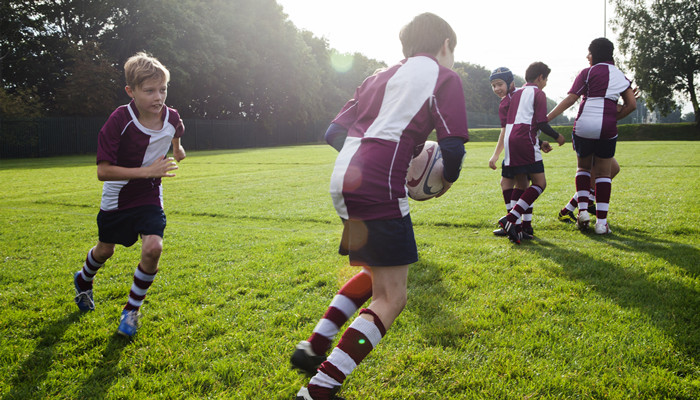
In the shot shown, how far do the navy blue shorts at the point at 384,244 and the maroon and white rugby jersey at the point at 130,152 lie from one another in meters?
1.79

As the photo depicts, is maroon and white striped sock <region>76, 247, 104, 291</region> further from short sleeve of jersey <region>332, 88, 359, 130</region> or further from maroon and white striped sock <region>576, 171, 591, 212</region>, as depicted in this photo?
maroon and white striped sock <region>576, 171, 591, 212</region>

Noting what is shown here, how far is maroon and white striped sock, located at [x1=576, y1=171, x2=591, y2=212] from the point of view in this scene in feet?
18.8

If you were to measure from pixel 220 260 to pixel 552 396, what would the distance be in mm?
3536

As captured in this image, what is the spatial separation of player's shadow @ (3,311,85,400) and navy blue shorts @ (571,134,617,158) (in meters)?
5.61

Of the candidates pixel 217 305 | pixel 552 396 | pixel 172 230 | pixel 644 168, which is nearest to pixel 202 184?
pixel 172 230

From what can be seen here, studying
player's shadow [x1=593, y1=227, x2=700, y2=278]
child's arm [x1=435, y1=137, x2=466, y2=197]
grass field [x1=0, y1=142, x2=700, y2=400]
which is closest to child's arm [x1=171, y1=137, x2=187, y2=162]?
grass field [x1=0, y1=142, x2=700, y2=400]

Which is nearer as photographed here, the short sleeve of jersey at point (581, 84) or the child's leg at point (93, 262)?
the child's leg at point (93, 262)

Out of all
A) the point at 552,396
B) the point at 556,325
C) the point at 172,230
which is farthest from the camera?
the point at 172,230

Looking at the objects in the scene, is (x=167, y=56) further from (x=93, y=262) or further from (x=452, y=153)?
(x=452, y=153)

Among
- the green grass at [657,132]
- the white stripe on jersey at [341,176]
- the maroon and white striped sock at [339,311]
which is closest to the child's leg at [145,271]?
the maroon and white striped sock at [339,311]

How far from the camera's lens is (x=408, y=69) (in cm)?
231

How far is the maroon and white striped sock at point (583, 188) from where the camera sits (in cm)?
572

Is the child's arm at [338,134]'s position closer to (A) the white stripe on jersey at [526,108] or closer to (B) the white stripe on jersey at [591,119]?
(A) the white stripe on jersey at [526,108]

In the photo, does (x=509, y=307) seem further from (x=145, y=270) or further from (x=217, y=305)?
(x=145, y=270)
